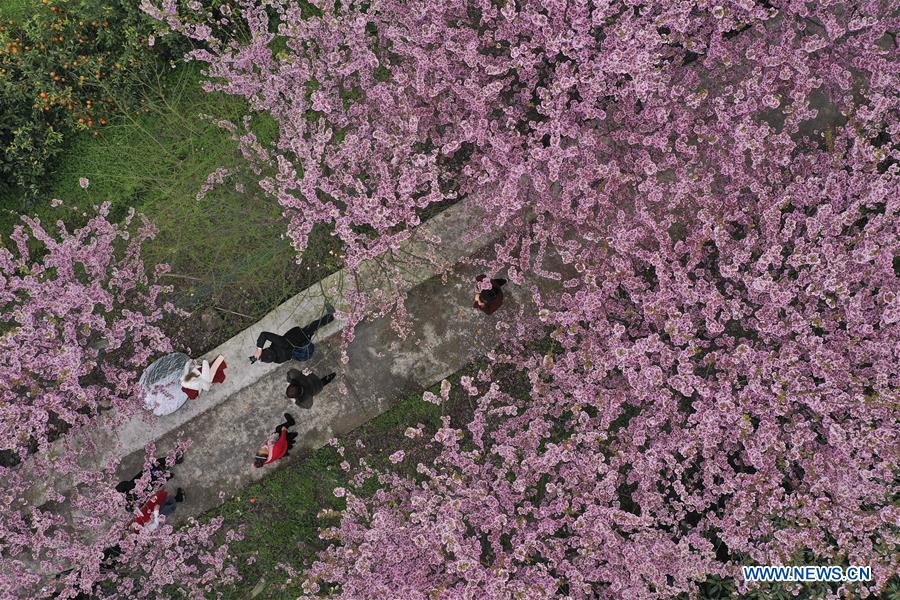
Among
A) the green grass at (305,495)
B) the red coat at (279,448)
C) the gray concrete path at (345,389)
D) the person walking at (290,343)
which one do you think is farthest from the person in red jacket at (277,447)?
the person walking at (290,343)

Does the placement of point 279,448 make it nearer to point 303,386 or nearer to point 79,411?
point 303,386

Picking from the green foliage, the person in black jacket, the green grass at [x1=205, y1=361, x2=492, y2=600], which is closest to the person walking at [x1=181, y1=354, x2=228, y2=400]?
the person in black jacket

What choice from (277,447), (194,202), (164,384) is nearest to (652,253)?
(277,447)

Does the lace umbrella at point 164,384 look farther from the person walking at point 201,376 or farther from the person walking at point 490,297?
the person walking at point 490,297

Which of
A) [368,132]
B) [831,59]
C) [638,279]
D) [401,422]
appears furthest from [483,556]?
[831,59]

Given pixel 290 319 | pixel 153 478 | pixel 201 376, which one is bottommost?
pixel 153 478
